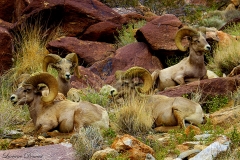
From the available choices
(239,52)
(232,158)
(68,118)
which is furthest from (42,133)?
(239,52)

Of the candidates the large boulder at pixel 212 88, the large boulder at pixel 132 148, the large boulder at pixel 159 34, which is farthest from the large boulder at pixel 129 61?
the large boulder at pixel 132 148

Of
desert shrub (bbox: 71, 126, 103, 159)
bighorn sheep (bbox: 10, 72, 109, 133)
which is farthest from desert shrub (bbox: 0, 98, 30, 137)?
desert shrub (bbox: 71, 126, 103, 159)

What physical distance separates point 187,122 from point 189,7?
763 inches

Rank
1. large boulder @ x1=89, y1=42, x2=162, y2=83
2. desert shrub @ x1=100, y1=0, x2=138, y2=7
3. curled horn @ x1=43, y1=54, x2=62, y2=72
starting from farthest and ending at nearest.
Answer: desert shrub @ x1=100, y1=0, x2=138, y2=7 < large boulder @ x1=89, y1=42, x2=162, y2=83 < curled horn @ x1=43, y1=54, x2=62, y2=72

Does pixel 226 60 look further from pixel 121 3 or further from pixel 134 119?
pixel 121 3

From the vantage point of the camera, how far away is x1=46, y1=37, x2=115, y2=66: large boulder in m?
18.0

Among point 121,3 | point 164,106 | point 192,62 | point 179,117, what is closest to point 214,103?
point 164,106

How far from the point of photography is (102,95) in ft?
44.5

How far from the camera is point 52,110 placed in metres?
10.6

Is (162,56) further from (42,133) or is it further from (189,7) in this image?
(189,7)

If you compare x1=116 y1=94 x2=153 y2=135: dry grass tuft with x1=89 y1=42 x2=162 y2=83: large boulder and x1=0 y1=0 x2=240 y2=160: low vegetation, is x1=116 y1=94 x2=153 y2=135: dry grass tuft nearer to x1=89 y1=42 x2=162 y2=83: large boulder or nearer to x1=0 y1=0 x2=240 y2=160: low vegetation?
x1=0 y1=0 x2=240 y2=160: low vegetation

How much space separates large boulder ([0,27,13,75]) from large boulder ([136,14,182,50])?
377cm

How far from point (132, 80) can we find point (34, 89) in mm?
1997

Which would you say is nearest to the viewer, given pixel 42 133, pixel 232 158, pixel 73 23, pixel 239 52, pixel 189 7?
pixel 232 158
